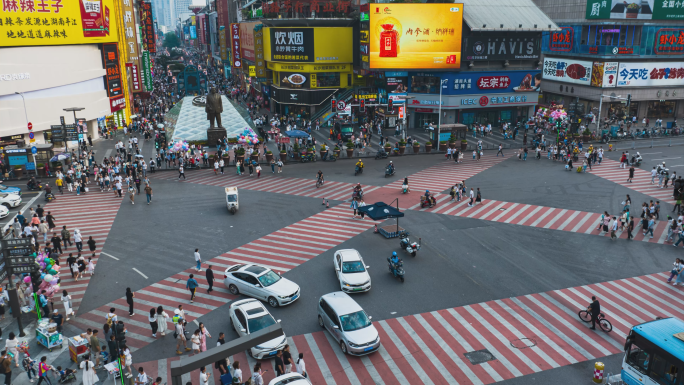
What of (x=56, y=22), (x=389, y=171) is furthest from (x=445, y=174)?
(x=56, y=22)

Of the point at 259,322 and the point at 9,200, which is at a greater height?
the point at 9,200

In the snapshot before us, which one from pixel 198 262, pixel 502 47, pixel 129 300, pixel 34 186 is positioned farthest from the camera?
pixel 502 47

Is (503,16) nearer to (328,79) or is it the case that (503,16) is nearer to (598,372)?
(328,79)

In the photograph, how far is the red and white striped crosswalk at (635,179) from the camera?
125 feet

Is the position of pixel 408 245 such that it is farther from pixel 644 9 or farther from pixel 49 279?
pixel 644 9

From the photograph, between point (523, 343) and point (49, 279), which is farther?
point (49, 279)

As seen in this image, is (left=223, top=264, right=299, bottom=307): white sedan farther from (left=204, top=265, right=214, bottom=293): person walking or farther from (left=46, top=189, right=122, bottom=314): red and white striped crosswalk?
(left=46, top=189, right=122, bottom=314): red and white striped crosswalk

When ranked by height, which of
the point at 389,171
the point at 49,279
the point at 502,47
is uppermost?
the point at 502,47

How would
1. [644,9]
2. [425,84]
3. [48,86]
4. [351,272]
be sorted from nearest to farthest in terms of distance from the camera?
[351,272]
[48,86]
[425,84]
[644,9]

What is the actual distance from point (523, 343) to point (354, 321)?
6.56 meters

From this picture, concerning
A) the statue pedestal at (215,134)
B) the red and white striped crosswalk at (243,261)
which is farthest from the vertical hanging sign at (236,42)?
the red and white striped crosswalk at (243,261)

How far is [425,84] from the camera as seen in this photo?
65.1 m

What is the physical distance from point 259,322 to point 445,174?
29.3 meters

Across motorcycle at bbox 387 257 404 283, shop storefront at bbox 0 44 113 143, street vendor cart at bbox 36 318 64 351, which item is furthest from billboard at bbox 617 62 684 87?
street vendor cart at bbox 36 318 64 351
